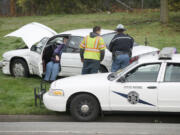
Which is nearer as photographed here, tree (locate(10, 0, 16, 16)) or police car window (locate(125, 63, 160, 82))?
police car window (locate(125, 63, 160, 82))

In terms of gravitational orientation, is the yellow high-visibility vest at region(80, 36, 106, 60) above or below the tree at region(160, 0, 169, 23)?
below

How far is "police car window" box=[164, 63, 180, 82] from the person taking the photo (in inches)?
372

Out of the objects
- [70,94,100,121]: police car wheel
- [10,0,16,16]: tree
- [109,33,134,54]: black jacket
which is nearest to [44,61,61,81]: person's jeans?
[109,33,134,54]: black jacket

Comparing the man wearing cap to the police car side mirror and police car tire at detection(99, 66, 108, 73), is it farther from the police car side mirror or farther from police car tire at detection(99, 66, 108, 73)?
the police car side mirror

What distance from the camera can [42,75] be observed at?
13.6 m

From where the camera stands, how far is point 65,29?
2634 cm

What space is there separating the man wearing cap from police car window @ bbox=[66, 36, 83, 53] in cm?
136

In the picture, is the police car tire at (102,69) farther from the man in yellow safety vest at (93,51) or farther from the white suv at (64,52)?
the man in yellow safety vest at (93,51)

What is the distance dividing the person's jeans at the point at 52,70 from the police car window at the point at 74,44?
26.0 inches

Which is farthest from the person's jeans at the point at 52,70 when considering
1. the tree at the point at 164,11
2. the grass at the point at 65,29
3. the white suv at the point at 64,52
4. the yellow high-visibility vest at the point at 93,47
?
the tree at the point at 164,11

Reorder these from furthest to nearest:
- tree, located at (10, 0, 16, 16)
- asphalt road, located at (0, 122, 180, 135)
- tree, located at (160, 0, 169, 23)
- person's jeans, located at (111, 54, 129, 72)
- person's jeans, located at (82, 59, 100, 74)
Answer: tree, located at (10, 0, 16, 16) → tree, located at (160, 0, 169, 23) → person's jeans, located at (111, 54, 129, 72) → person's jeans, located at (82, 59, 100, 74) → asphalt road, located at (0, 122, 180, 135)

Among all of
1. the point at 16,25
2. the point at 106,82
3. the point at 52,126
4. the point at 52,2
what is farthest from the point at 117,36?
the point at 52,2

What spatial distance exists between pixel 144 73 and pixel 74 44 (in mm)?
4251

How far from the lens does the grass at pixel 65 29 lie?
1152cm
